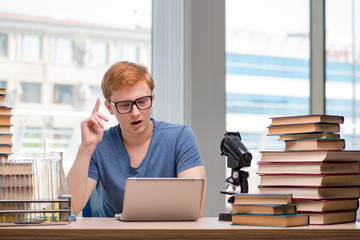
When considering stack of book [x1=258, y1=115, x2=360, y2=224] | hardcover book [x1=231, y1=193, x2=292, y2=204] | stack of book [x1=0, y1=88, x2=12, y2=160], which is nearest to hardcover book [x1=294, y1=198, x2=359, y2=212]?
stack of book [x1=258, y1=115, x2=360, y2=224]

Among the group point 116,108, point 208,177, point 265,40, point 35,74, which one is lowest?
point 208,177

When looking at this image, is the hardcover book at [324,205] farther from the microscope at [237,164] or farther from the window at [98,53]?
the window at [98,53]

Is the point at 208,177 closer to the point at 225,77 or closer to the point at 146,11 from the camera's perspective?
the point at 225,77

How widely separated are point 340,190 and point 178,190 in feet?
1.85

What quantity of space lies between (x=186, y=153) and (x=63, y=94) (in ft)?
2.85

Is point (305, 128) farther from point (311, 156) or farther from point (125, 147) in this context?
point (125, 147)

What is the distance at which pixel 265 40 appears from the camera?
3.32m

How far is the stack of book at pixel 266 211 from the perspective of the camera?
4.97ft

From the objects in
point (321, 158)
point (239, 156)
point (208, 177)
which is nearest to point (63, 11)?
point (208, 177)

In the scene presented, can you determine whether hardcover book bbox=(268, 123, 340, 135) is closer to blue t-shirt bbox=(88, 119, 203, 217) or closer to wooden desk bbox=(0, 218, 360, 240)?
wooden desk bbox=(0, 218, 360, 240)

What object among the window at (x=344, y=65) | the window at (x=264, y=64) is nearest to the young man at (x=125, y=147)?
the window at (x=264, y=64)

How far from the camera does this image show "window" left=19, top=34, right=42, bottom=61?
8.97 ft

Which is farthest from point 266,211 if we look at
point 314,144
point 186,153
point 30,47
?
point 30,47

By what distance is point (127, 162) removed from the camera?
90.7 inches
